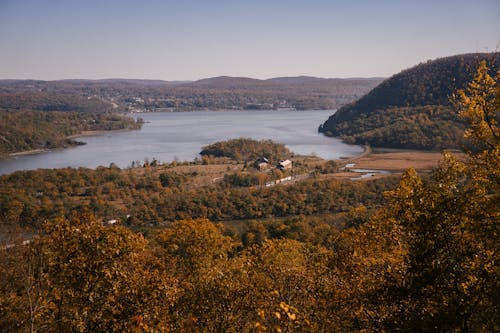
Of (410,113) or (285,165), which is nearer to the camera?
(285,165)

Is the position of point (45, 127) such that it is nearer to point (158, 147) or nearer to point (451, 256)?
point (158, 147)

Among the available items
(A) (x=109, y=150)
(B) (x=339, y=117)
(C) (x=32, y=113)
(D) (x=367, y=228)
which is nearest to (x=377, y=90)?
(B) (x=339, y=117)

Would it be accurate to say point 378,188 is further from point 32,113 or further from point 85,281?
point 32,113

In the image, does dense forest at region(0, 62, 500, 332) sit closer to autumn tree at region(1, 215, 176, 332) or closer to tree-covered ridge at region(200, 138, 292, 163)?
autumn tree at region(1, 215, 176, 332)

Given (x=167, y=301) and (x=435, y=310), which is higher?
(x=435, y=310)

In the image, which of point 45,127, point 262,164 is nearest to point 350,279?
point 262,164

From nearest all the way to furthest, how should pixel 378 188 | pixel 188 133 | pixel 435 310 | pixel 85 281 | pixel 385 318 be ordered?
pixel 435 310, pixel 385 318, pixel 85 281, pixel 378 188, pixel 188 133

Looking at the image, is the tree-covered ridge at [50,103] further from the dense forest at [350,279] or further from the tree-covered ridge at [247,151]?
the dense forest at [350,279]
